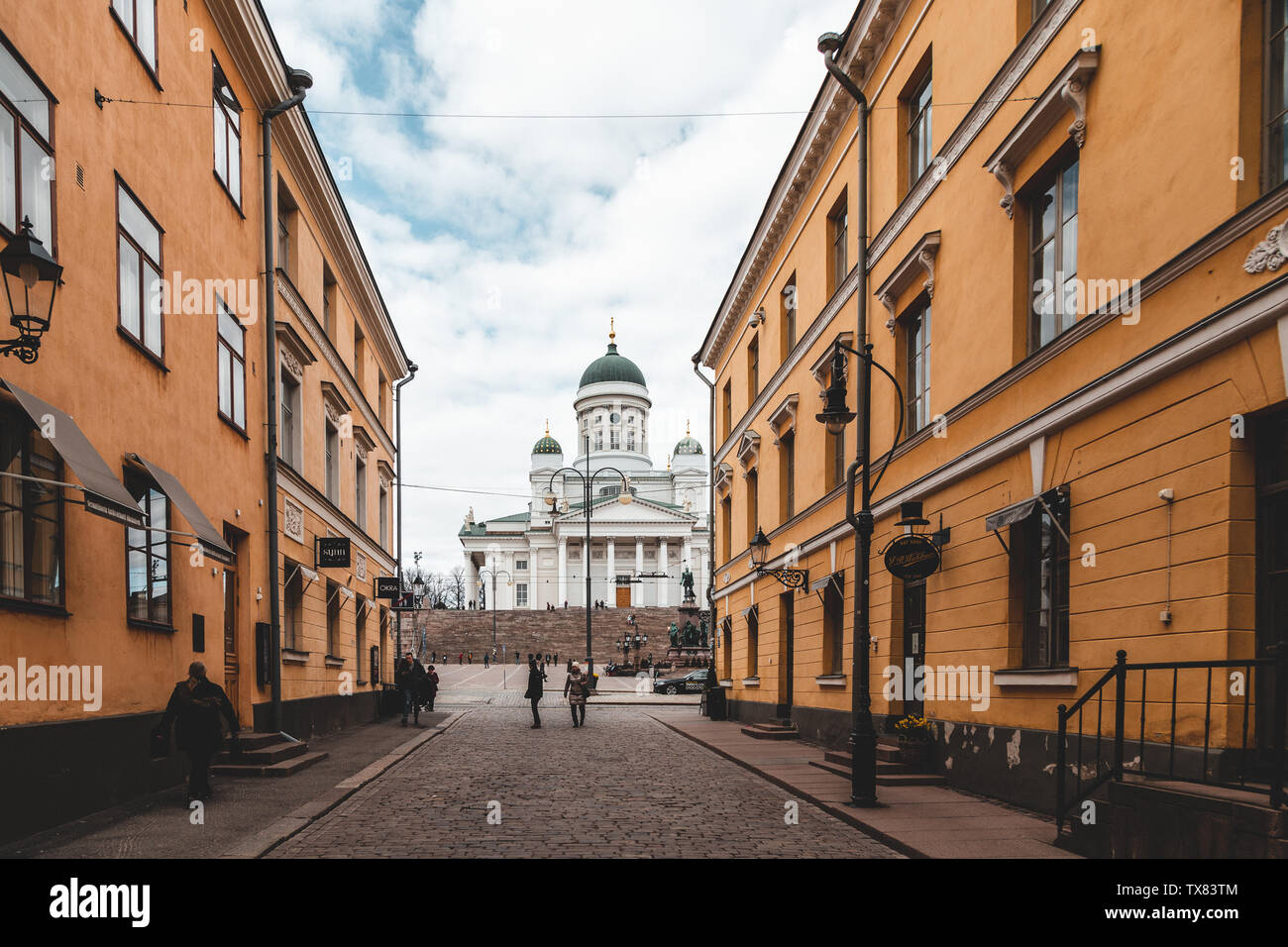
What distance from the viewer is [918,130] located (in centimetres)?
1490

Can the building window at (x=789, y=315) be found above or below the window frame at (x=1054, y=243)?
above

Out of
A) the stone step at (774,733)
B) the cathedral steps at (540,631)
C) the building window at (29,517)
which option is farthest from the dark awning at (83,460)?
the cathedral steps at (540,631)

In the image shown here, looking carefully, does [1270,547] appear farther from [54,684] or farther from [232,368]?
[232,368]

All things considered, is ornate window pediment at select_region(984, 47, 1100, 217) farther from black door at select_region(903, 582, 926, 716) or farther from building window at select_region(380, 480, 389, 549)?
building window at select_region(380, 480, 389, 549)

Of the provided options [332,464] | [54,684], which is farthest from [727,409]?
[54,684]

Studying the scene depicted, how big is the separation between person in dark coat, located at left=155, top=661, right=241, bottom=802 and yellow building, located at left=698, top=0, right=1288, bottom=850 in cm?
831

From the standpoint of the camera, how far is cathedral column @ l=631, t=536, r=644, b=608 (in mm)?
100062

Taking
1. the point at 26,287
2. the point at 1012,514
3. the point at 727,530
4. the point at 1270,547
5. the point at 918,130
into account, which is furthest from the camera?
A: the point at 727,530

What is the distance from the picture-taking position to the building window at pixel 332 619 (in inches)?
A: 866

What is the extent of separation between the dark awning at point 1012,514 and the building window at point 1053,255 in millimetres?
1714

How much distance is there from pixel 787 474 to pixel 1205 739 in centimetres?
1566

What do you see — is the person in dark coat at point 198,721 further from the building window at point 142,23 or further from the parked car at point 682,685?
the parked car at point 682,685
